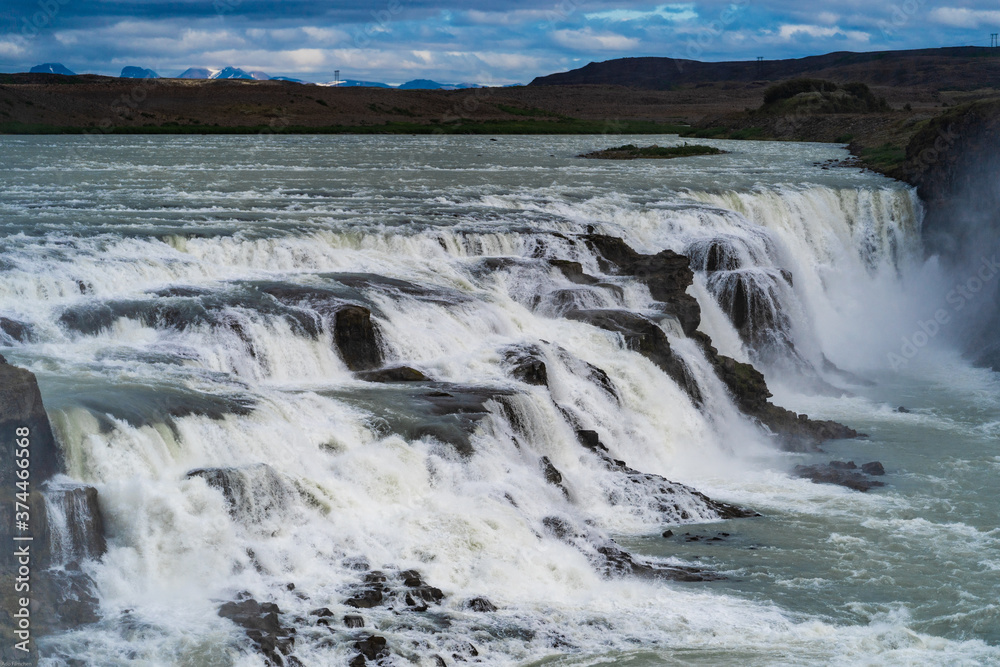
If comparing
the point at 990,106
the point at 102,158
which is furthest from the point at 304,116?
the point at 990,106

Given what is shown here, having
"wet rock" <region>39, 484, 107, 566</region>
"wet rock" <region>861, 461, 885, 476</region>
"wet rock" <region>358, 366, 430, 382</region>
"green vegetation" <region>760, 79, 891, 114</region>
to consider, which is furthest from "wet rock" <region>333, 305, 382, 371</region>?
"green vegetation" <region>760, 79, 891, 114</region>

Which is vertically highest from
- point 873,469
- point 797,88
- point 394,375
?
point 797,88

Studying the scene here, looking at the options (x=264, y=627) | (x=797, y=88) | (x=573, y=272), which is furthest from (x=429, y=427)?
(x=797, y=88)

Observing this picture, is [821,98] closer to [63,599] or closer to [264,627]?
[264,627]

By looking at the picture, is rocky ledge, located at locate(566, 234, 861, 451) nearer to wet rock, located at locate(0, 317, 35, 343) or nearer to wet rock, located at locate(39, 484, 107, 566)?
wet rock, located at locate(0, 317, 35, 343)

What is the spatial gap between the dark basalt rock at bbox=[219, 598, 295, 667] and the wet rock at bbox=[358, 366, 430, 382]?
21.5ft

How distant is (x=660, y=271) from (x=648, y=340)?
3.98 meters

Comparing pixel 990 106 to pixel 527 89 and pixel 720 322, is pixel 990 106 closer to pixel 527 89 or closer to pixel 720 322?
pixel 720 322

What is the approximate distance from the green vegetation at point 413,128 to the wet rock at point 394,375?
167 feet

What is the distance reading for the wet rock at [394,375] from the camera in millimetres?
18516

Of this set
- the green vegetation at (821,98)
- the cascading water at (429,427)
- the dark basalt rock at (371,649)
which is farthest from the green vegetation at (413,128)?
the dark basalt rock at (371,649)

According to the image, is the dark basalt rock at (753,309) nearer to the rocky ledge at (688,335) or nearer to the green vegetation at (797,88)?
the rocky ledge at (688,335)

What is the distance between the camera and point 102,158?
44812 millimetres

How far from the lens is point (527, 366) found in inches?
754
